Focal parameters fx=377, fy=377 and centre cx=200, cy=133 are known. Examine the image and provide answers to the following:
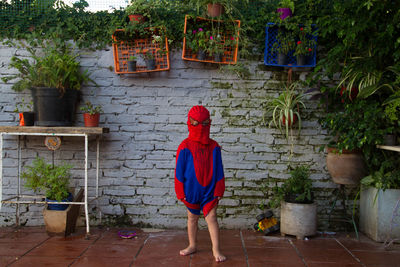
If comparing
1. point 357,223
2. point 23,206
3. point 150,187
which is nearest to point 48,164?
point 23,206

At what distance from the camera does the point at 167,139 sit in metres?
4.18

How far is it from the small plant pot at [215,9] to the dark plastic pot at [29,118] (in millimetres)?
2153

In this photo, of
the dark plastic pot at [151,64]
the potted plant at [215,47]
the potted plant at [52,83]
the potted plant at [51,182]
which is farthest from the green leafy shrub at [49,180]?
the potted plant at [215,47]

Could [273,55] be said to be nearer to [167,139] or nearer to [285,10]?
[285,10]

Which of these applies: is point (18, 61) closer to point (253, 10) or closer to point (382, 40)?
point (253, 10)

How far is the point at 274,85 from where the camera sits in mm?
4191

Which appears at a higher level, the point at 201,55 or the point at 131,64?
the point at 201,55

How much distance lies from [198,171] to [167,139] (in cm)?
113

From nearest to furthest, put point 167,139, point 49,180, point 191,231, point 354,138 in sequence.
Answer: point 191,231 < point 354,138 < point 49,180 < point 167,139

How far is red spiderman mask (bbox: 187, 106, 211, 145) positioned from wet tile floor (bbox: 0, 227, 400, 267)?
103 cm

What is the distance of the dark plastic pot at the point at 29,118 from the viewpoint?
152 inches

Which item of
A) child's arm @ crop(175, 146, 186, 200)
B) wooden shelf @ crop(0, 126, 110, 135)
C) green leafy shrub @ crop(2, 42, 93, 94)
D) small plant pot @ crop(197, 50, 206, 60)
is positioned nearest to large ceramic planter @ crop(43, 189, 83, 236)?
wooden shelf @ crop(0, 126, 110, 135)

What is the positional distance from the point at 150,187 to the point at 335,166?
6.49ft

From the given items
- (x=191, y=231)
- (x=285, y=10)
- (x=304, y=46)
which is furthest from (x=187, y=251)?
(x=285, y=10)
